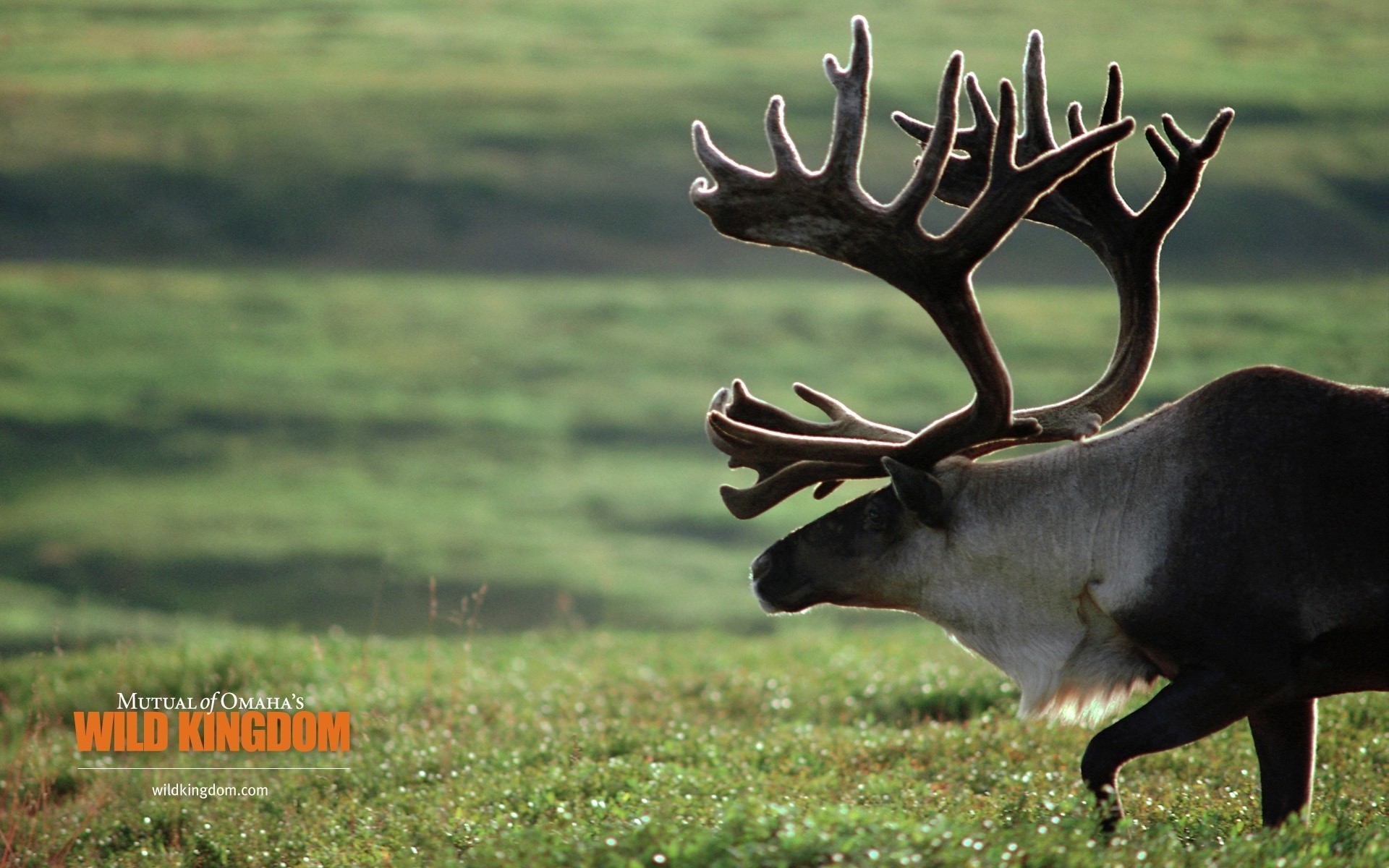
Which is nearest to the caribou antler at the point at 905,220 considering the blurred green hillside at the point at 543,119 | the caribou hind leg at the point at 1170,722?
the caribou hind leg at the point at 1170,722

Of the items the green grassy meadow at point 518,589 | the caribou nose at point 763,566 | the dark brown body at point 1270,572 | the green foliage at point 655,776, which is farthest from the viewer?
the green grassy meadow at point 518,589

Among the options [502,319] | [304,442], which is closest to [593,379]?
[502,319]

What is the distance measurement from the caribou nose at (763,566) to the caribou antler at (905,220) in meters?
0.23

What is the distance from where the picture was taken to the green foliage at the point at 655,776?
4.14m

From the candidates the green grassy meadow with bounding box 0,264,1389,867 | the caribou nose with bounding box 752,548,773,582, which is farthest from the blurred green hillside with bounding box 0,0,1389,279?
the caribou nose with bounding box 752,548,773,582

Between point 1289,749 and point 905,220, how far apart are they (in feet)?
7.82

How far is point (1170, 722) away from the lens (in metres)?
4.42

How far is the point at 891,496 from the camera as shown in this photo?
202 inches

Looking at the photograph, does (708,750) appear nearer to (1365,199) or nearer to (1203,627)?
(1203,627)

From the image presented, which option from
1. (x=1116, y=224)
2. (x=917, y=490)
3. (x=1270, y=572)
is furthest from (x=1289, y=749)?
(x=1116, y=224)

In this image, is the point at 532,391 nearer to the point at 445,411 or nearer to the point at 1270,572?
the point at 445,411

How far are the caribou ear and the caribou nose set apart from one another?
1.95 ft

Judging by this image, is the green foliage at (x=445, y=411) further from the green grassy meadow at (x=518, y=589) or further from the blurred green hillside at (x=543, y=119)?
the blurred green hillside at (x=543, y=119)

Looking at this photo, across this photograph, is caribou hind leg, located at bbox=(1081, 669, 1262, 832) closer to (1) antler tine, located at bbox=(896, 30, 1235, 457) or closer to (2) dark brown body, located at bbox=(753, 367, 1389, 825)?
(2) dark brown body, located at bbox=(753, 367, 1389, 825)
